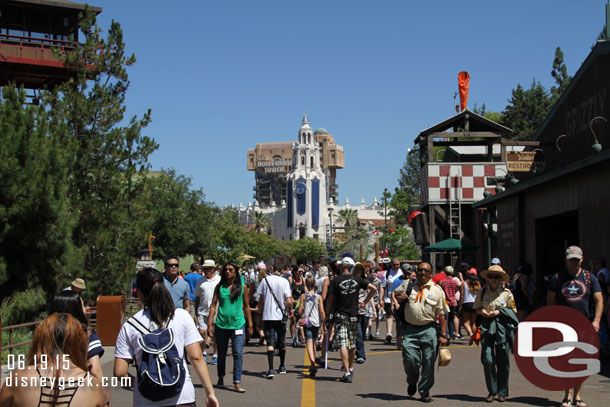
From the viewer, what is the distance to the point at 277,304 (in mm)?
11383

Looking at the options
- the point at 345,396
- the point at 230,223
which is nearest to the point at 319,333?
the point at 345,396

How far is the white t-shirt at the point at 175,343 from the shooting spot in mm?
4965

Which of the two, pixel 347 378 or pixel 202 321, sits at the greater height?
pixel 202 321

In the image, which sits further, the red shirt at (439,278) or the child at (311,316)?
the red shirt at (439,278)

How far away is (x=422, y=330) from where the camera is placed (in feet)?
29.3

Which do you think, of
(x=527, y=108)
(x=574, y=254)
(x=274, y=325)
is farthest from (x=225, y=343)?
(x=527, y=108)

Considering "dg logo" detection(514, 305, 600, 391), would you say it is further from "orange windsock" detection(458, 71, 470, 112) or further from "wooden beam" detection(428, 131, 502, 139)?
"orange windsock" detection(458, 71, 470, 112)

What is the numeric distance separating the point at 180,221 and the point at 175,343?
41.6m

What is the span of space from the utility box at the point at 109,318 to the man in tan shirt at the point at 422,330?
7824 millimetres

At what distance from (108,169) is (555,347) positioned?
14.0 m

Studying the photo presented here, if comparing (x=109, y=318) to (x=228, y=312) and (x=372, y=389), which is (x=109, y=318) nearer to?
(x=228, y=312)

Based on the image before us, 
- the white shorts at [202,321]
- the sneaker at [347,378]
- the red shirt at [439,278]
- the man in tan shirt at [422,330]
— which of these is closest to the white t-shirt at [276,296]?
the white shorts at [202,321]

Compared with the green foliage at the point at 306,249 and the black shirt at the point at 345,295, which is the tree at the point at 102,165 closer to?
the black shirt at the point at 345,295

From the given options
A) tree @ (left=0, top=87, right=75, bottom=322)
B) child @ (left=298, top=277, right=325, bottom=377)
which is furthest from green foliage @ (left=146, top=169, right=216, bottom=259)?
child @ (left=298, top=277, right=325, bottom=377)
